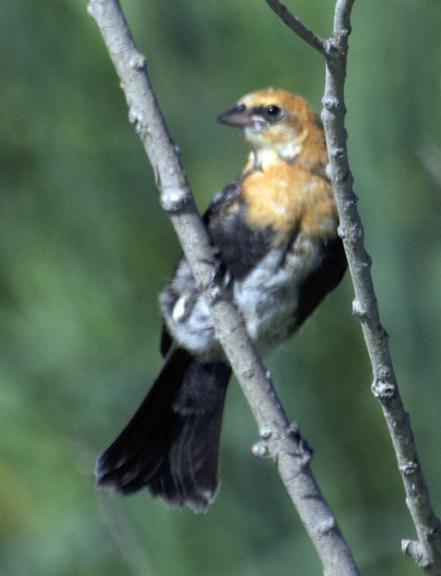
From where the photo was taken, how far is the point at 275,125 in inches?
130

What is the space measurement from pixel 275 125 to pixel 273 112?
0.05 metres

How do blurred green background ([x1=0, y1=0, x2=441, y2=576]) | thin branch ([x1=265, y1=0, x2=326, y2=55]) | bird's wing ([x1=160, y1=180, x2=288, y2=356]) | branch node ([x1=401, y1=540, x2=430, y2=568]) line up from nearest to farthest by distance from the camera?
thin branch ([x1=265, y1=0, x2=326, y2=55]) < branch node ([x1=401, y1=540, x2=430, y2=568]) < bird's wing ([x1=160, y1=180, x2=288, y2=356]) < blurred green background ([x1=0, y1=0, x2=441, y2=576])

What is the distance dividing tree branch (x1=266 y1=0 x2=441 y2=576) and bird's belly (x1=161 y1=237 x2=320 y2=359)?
1.07 metres

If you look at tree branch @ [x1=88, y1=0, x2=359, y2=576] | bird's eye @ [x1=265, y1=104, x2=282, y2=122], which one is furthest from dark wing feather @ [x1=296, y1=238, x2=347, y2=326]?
tree branch @ [x1=88, y1=0, x2=359, y2=576]

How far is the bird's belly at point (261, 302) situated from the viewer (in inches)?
125

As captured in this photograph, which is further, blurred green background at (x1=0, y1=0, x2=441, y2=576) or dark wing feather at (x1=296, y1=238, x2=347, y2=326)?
blurred green background at (x1=0, y1=0, x2=441, y2=576)

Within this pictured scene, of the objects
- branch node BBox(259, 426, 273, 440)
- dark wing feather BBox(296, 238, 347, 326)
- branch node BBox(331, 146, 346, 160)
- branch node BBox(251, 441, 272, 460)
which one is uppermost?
branch node BBox(331, 146, 346, 160)

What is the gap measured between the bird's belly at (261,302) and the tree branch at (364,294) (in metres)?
1.07

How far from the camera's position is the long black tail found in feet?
11.3

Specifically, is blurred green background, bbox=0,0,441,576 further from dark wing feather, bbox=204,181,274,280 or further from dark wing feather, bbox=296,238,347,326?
dark wing feather, bbox=204,181,274,280

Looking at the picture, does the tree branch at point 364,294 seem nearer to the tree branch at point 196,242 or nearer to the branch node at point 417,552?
the branch node at point 417,552

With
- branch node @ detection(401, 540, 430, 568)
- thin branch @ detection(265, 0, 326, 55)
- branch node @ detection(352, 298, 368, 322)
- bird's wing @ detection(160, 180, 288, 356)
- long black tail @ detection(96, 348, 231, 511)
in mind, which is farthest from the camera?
long black tail @ detection(96, 348, 231, 511)

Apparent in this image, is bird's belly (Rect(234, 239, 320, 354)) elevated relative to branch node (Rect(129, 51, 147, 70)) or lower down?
lower down

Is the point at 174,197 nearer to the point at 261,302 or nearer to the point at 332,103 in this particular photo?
the point at 332,103
